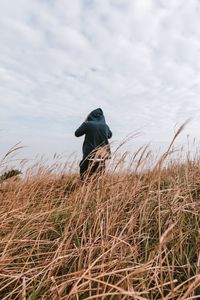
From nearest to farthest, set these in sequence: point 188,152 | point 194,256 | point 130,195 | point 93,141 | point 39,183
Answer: point 194,256, point 130,195, point 39,183, point 188,152, point 93,141

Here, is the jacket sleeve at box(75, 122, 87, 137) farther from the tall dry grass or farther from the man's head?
the tall dry grass

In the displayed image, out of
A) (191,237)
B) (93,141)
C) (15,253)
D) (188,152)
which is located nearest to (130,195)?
(191,237)

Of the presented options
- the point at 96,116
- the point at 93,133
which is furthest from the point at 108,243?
the point at 96,116

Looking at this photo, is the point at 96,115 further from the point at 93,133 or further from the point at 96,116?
the point at 93,133

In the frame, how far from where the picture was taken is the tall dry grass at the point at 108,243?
136 cm

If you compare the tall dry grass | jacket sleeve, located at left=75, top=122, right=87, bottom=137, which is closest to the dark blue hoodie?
jacket sleeve, located at left=75, top=122, right=87, bottom=137

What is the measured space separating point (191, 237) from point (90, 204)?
35.0 inches

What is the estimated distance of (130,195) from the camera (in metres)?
2.42

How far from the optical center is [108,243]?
168 cm

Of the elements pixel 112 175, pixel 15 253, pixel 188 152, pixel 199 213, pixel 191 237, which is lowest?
pixel 15 253

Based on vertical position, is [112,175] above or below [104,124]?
below

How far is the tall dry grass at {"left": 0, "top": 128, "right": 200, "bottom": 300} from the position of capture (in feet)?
4.47

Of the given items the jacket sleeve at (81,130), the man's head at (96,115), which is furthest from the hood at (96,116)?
the jacket sleeve at (81,130)

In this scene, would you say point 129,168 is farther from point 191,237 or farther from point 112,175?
point 191,237
